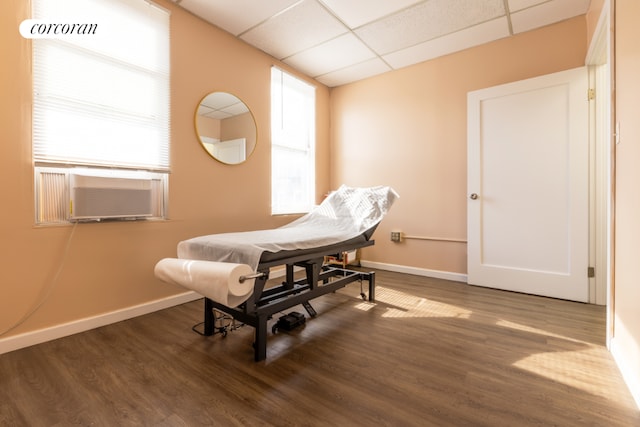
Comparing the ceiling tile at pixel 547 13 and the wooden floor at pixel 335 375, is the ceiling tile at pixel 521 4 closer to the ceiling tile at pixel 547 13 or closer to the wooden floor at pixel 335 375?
the ceiling tile at pixel 547 13

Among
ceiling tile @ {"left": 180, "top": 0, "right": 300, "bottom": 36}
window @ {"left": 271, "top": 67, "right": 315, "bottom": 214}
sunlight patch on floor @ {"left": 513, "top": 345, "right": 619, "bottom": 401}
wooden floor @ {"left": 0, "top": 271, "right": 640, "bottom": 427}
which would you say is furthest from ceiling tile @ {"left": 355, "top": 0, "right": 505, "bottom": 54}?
sunlight patch on floor @ {"left": 513, "top": 345, "right": 619, "bottom": 401}

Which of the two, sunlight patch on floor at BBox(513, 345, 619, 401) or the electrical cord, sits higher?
the electrical cord

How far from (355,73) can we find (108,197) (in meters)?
3.05

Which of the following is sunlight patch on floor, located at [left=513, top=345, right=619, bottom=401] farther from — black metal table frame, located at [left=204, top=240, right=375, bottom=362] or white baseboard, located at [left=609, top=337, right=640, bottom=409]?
black metal table frame, located at [left=204, top=240, right=375, bottom=362]

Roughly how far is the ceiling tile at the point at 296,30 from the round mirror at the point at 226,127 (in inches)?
26.3


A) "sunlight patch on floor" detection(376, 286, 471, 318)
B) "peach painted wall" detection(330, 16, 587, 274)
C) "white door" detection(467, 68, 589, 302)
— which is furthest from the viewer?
"peach painted wall" detection(330, 16, 587, 274)

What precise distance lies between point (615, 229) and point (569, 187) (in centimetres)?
116

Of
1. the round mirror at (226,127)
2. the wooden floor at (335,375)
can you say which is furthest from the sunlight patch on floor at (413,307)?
the round mirror at (226,127)

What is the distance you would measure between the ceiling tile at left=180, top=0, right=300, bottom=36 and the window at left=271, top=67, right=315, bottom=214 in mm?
726

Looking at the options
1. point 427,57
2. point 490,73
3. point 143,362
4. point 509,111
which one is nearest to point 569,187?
point 509,111

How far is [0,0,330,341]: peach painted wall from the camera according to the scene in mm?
1688

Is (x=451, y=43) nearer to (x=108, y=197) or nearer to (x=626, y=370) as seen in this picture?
(x=626, y=370)

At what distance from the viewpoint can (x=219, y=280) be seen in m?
1.37

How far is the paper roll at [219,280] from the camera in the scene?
1.35m
